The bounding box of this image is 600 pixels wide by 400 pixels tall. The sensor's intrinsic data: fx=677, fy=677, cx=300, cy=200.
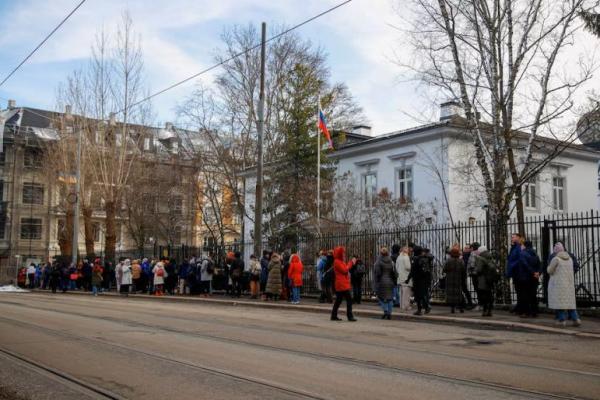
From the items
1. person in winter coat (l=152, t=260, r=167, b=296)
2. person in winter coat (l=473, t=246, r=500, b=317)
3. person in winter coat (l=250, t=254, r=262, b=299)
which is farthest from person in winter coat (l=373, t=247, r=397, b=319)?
person in winter coat (l=152, t=260, r=167, b=296)

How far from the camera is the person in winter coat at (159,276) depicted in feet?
97.1

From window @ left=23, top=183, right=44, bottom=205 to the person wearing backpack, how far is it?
182ft

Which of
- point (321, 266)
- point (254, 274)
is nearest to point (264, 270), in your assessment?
point (254, 274)

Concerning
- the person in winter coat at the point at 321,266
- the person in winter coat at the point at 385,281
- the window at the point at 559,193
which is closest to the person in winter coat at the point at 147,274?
the person in winter coat at the point at 321,266

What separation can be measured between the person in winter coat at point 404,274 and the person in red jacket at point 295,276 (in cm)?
468

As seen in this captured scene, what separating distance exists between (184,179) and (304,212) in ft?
59.2

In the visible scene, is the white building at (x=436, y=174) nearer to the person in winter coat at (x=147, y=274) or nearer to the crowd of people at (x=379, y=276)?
the person in winter coat at (x=147, y=274)

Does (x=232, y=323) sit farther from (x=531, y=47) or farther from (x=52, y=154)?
(x=52, y=154)

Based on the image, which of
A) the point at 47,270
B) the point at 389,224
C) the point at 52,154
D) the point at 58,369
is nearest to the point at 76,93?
the point at 52,154

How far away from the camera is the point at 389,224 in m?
33.0

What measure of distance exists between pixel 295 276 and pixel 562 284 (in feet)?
33.2

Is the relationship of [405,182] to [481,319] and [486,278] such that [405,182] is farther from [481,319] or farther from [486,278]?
[481,319]

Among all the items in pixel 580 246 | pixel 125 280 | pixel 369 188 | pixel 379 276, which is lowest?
pixel 125 280

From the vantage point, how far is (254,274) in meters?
25.1
